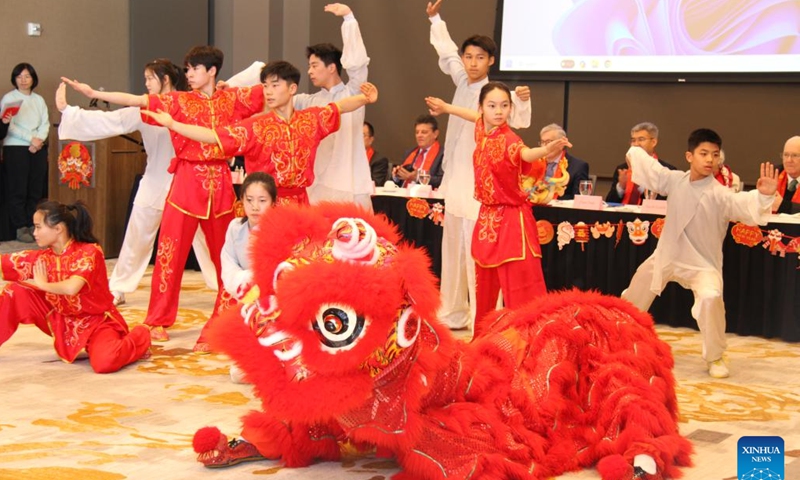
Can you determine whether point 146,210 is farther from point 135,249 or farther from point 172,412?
point 172,412

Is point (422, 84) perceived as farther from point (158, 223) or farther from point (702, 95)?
point (158, 223)

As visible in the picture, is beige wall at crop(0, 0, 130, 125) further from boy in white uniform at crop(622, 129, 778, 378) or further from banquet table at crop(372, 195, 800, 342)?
boy in white uniform at crop(622, 129, 778, 378)

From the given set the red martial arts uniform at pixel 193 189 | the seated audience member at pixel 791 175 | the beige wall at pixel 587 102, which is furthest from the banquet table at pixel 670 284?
the beige wall at pixel 587 102

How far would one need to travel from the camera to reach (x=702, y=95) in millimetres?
7809

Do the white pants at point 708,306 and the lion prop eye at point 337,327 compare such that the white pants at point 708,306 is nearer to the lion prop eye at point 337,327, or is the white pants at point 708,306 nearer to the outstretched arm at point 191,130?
the outstretched arm at point 191,130

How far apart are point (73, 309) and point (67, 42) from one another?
534 centimetres

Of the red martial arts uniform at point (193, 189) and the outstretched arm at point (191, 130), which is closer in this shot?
the outstretched arm at point (191, 130)

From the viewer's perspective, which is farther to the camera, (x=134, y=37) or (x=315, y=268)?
(x=134, y=37)

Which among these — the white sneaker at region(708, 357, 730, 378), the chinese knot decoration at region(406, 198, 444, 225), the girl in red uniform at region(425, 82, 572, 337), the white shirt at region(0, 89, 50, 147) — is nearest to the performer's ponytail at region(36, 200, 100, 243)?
the girl in red uniform at region(425, 82, 572, 337)

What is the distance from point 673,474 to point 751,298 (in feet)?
9.21

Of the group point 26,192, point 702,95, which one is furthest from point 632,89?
point 26,192

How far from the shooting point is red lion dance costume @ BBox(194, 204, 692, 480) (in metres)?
2.48

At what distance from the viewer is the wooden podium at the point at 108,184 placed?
7.37 metres

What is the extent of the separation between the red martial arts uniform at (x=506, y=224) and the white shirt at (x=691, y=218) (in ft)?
2.23
